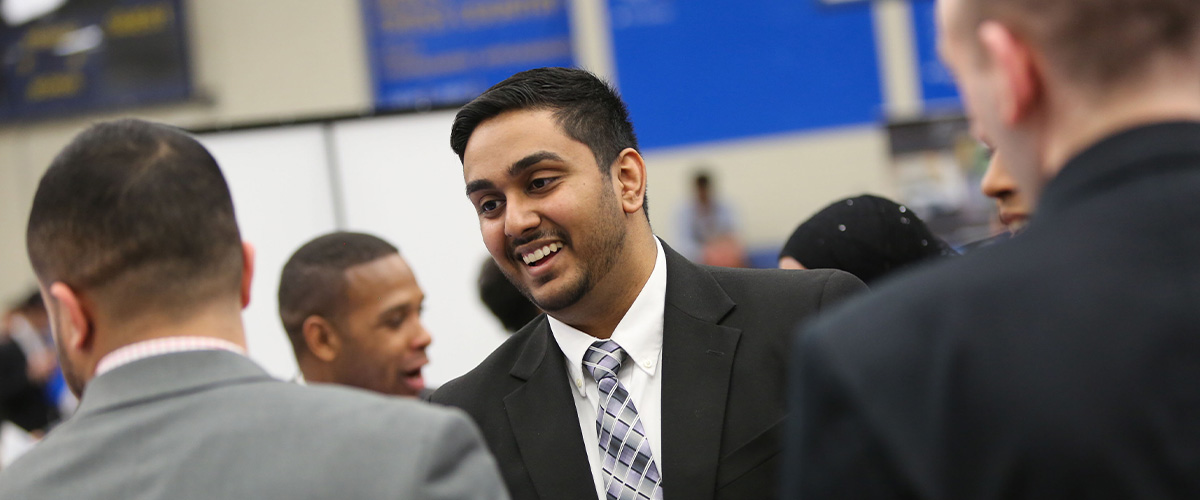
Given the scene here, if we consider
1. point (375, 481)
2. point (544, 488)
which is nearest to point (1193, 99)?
point (375, 481)

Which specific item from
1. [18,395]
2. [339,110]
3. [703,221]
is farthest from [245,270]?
[339,110]

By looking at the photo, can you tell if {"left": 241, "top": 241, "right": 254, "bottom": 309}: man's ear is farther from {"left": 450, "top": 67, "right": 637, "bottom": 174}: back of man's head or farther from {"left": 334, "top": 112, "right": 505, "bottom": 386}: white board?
{"left": 334, "top": 112, "right": 505, "bottom": 386}: white board

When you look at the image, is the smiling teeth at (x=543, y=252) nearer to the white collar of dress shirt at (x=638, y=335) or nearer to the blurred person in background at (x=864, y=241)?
the white collar of dress shirt at (x=638, y=335)

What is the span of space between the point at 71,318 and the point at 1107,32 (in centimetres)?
104

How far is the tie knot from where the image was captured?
1.80 metres

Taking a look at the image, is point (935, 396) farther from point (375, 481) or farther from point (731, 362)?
point (731, 362)

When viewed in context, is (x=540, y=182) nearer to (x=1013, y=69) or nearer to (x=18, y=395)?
(x=1013, y=69)

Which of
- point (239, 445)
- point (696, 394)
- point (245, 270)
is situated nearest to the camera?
point (239, 445)

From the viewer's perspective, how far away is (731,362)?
1.74 meters

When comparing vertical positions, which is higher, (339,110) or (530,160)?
(530,160)

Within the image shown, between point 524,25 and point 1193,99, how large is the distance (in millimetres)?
8258

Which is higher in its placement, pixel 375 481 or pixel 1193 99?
pixel 1193 99

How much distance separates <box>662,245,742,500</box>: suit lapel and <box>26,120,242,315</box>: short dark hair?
2.40 ft

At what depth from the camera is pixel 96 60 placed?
29.5 ft
